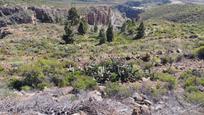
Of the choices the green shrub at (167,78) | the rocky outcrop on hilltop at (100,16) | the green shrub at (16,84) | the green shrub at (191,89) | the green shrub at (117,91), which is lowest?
the rocky outcrop on hilltop at (100,16)

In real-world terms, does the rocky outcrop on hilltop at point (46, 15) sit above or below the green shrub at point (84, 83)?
below

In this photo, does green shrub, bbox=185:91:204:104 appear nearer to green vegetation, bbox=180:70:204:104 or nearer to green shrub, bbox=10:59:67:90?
green vegetation, bbox=180:70:204:104

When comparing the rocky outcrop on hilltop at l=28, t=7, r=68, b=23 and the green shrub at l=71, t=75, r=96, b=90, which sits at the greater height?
the green shrub at l=71, t=75, r=96, b=90

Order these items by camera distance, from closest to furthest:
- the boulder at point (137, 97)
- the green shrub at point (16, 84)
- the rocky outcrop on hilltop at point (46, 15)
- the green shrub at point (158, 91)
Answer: the boulder at point (137, 97), the green shrub at point (158, 91), the green shrub at point (16, 84), the rocky outcrop on hilltop at point (46, 15)

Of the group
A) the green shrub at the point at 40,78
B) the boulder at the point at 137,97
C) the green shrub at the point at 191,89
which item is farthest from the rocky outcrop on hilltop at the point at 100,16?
the boulder at the point at 137,97

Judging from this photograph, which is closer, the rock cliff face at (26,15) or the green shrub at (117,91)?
the green shrub at (117,91)

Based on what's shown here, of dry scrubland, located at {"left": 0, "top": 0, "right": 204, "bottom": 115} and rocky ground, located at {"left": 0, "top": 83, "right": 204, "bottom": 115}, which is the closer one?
rocky ground, located at {"left": 0, "top": 83, "right": 204, "bottom": 115}

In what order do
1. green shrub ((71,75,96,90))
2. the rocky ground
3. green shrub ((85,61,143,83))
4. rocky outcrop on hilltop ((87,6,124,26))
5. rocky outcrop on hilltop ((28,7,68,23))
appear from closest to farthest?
the rocky ground < green shrub ((71,75,96,90)) < green shrub ((85,61,143,83)) < rocky outcrop on hilltop ((28,7,68,23)) < rocky outcrop on hilltop ((87,6,124,26))

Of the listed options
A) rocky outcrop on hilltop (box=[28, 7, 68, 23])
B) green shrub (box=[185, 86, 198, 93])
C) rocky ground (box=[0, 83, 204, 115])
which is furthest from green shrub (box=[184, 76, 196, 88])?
rocky outcrop on hilltop (box=[28, 7, 68, 23])

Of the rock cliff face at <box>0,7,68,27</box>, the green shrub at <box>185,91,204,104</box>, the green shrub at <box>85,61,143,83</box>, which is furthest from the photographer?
the rock cliff face at <box>0,7,68,27</box>

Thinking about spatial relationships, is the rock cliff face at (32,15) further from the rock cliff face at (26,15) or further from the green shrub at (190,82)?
the green shrub at (190,82)

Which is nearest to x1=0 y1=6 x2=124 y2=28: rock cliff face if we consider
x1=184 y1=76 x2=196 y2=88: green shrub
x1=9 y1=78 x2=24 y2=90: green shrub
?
x1=9 y1=78 x2=24 y2=90: green shrub

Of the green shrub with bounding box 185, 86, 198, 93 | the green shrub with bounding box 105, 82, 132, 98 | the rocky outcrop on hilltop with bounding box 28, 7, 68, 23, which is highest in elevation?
the green shrub with bounding box 105, 82, 132, 98

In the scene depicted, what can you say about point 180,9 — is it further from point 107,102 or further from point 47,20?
point 107,102
